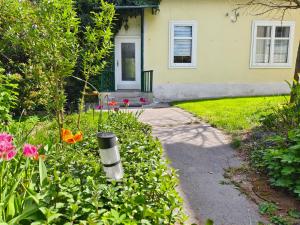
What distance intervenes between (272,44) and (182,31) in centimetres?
425

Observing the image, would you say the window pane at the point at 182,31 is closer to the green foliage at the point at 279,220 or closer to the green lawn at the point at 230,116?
the green lawn at the point at 230,116

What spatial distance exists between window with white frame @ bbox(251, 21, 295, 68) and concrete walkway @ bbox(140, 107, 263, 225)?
23.7 ft

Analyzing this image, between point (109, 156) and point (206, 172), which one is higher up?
point (109, 156)

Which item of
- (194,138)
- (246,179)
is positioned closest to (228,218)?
(246,179)

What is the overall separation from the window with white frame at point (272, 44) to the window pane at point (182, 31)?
293 cm

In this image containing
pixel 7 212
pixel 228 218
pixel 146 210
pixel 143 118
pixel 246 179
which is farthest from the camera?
pixel 143 118

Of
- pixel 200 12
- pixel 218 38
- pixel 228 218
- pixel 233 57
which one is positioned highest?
pixel 200 12

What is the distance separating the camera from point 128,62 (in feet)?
44.4

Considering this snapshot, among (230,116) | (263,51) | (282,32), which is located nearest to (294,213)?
(230,116)

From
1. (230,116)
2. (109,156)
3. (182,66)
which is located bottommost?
(230,116)

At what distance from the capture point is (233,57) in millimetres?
13703

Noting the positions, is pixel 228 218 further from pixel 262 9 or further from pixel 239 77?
pixel 262 9

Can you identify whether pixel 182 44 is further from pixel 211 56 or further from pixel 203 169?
pixel 203 169

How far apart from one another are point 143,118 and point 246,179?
5.00 meters
